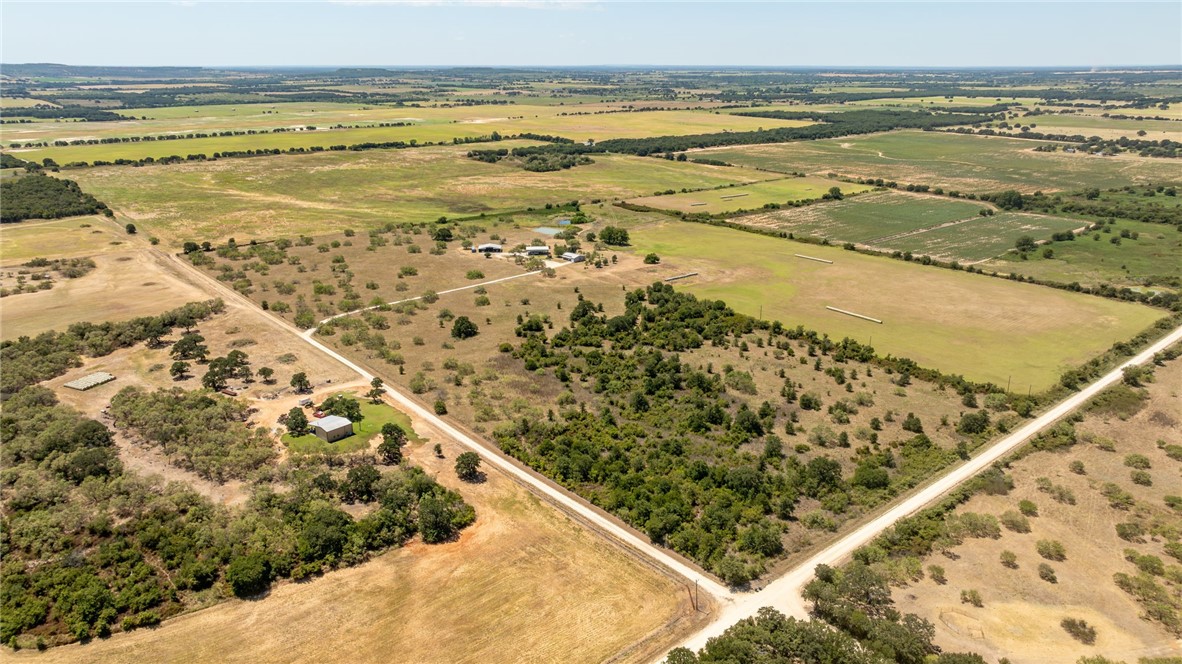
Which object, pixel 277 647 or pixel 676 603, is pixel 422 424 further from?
pixel 676 603

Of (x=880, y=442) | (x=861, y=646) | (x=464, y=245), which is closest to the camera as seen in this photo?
(x=861, y=646)

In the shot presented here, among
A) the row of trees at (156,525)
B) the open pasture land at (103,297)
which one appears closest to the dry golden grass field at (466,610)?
the row of trees at (156,525)

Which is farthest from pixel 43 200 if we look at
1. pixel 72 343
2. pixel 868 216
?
pixel 868 216

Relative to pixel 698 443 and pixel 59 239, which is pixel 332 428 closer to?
pixel 698 443

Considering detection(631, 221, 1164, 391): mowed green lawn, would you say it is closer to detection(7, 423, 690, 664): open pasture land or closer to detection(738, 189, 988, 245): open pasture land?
detection(738, 189, 988, 245): open pasture land

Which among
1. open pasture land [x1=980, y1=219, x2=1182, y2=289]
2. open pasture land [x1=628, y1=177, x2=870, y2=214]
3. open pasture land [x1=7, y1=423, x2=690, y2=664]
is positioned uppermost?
open pasture land [x1=628, y1=177, x2=870, y2=214]

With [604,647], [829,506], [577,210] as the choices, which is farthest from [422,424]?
[577,210]

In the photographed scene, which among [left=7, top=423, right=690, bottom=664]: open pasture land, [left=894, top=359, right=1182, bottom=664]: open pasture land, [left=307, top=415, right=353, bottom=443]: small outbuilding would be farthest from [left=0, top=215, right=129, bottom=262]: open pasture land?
[left=894, top=359, right=1182, bottom=664]: open pasture land

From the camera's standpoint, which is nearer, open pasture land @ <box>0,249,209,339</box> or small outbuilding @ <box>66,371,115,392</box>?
small outbuilding @ <box>66,371,115,392</box>
